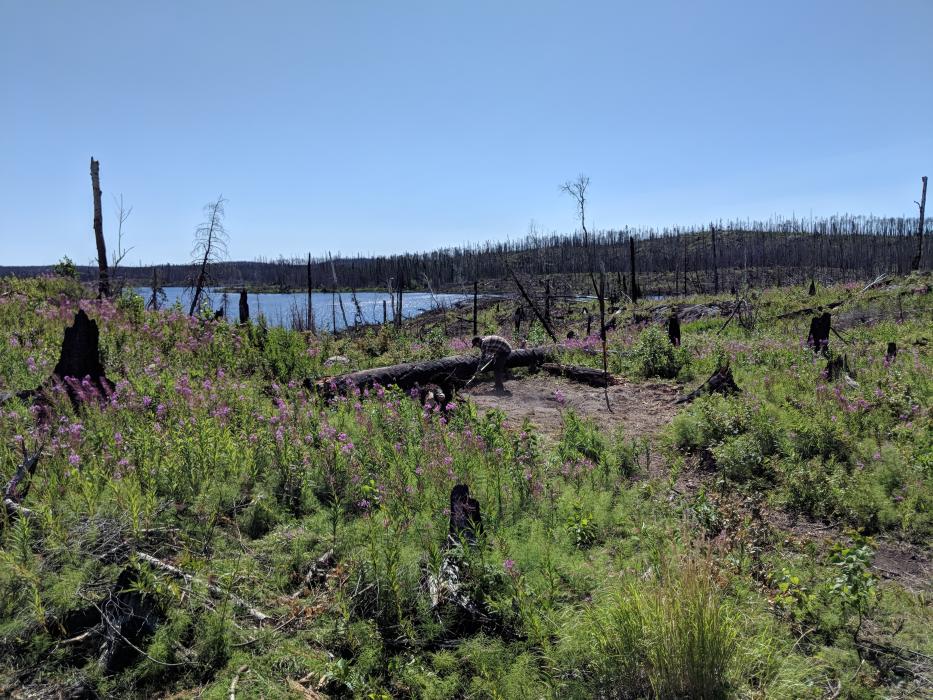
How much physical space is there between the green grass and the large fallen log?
579 mm

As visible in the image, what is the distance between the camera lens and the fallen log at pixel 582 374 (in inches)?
438

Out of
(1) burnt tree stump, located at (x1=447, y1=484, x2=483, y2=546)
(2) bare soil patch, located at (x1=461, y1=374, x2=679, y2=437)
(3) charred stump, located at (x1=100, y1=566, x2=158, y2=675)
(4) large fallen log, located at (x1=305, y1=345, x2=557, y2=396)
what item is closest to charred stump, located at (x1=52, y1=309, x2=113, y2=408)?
(4) large fallen log, located at (x1=305, y1=345, x2=557, y2=396)

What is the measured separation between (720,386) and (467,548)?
672cm

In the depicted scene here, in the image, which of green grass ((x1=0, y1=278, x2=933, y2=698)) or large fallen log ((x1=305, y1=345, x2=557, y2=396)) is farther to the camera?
large fallen log ((x1=305, y1=345, x2=557, y2=396))

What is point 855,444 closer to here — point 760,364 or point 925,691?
point 925,691

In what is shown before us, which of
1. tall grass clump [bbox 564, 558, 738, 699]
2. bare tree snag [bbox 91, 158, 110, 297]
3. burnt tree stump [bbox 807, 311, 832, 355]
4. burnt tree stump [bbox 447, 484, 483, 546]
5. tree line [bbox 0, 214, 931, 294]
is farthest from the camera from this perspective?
tree line [bbox 0, 214, 931, 294]

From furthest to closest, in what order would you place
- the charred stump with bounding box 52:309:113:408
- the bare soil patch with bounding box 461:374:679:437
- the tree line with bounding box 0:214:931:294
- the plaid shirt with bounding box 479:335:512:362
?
the tree line with bounding box 0:214:931:294 < the plaid shirt with bounding box 479:335:512:362 < the bare soil patch with bounding box 461:374:679:437 < the charred stump with bounding box 52:309:113:408

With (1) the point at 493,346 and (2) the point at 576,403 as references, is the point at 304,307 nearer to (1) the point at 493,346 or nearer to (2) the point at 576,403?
(1) the point at 493,346

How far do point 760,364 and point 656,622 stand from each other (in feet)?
31.8

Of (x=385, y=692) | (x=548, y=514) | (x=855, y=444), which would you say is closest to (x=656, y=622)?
(x=385, y=692)

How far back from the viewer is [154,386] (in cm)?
734

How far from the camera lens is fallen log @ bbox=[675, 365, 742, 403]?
8970 mm

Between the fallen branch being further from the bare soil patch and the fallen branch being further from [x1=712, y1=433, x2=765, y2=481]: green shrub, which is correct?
[x1=712, y1=433, x2=765, y2=481]: green shrub

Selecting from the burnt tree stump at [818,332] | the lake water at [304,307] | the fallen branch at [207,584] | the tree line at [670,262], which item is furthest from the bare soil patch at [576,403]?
the tree line at [670,262]
